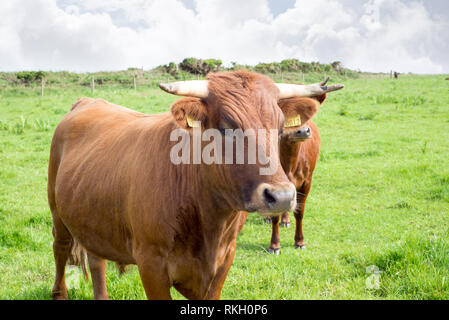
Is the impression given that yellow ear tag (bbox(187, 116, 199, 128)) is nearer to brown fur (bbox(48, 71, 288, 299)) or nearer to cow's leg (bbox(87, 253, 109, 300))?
brown fur (bbox(48, 71, 288, 299))

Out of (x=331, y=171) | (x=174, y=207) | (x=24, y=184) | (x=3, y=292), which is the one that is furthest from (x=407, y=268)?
(x=24, y=184)

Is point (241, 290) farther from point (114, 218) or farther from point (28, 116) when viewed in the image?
point (28, 116)

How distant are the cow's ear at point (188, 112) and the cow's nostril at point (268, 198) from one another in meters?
0.65

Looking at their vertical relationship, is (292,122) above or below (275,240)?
above

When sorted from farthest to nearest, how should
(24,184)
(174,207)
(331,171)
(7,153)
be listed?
(7,153) < (331,171) < (24,184) < (174,207)

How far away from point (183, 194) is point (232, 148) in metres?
0.52

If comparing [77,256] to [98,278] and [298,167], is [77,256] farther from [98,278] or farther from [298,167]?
[298,167]

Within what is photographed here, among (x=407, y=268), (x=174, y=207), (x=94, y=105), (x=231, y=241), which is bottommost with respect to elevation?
(x=407, y=268)

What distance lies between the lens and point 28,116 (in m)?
15.9

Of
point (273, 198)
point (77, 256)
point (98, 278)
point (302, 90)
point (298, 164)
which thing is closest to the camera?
point (273, 198)

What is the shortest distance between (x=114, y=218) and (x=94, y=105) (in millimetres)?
1908

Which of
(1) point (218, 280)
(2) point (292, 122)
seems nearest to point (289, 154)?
(2) point (292, 122)

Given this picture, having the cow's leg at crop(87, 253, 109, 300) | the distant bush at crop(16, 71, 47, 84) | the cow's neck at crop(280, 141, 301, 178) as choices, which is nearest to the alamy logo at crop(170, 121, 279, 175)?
the cow's leg at crop(87, 253, 109, 300)

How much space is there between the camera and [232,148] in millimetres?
2488
